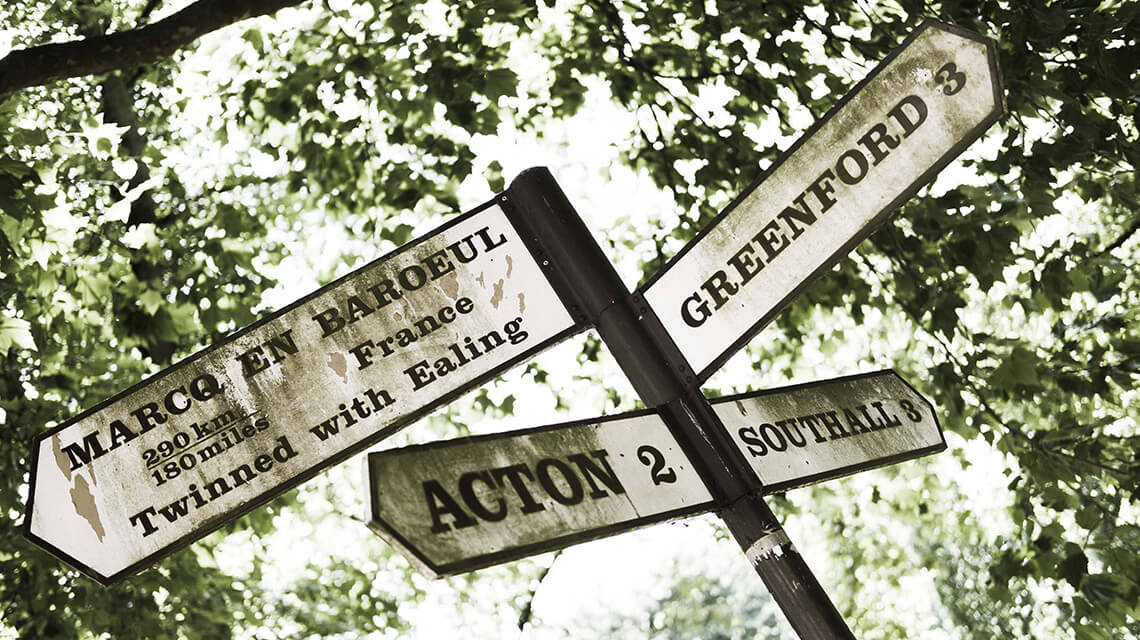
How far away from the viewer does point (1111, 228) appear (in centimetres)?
801

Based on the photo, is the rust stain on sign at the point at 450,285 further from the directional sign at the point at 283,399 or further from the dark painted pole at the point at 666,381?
Answer: the dark painted pole at the point at 666,381

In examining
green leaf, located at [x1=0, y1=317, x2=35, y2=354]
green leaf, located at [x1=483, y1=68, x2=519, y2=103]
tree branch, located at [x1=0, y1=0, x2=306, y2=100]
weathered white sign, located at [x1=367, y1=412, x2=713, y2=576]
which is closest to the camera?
weathered white sign, located at [x1=367, y1=412, x2=713, y2=576]

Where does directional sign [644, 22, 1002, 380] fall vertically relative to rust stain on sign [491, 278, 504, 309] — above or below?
below

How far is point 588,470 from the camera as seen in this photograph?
5.39 feet

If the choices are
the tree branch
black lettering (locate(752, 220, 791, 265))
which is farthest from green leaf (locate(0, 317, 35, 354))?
black lettering (locate(752, 220, 791, 265))

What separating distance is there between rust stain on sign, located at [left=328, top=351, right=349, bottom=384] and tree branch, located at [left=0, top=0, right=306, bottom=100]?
1.48 m

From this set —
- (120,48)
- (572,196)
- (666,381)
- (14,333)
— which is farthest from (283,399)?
(572,196)

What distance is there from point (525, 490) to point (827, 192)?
0.77 m

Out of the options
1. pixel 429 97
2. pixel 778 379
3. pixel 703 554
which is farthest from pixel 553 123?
pixel 703 554

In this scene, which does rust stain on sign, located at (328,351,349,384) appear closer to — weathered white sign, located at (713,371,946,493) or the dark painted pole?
the dark painted pole

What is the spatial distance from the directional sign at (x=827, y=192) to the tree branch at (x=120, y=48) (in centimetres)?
167

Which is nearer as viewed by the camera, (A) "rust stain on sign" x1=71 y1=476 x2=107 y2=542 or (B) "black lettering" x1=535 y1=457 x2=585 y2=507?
(B) "black lettering" x1=535 y1=457 x2=585 y2=507

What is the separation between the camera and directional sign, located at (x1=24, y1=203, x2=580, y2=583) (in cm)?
171

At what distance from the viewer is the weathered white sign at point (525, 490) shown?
4.68 feet
